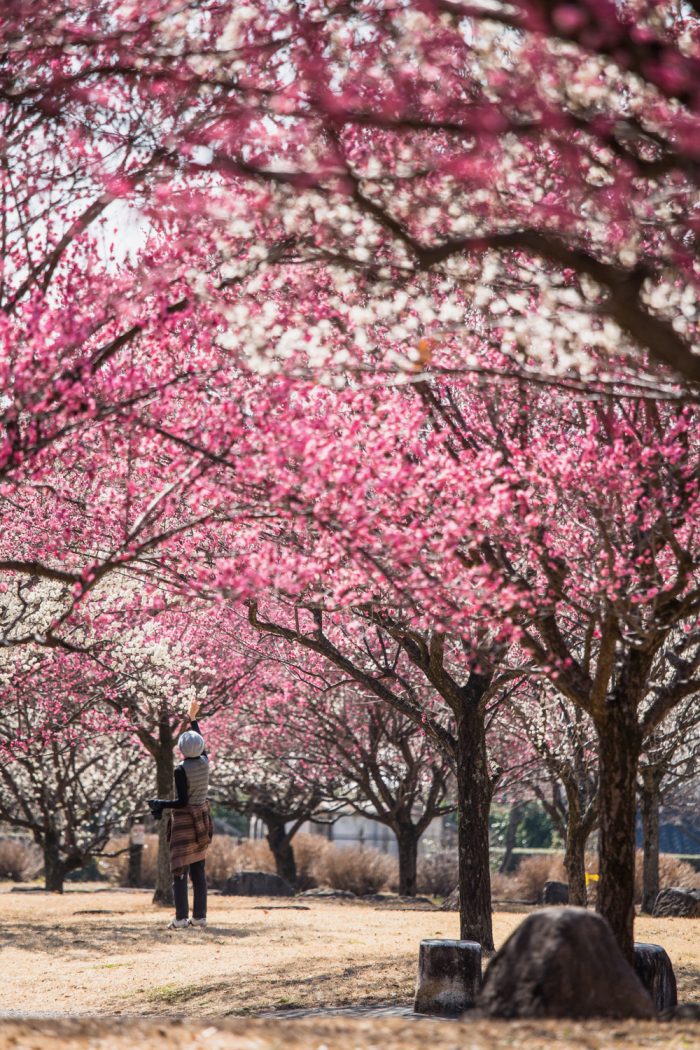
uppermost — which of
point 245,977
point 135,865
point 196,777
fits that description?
point 196,777

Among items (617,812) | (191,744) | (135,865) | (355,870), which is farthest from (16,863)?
(617,812)

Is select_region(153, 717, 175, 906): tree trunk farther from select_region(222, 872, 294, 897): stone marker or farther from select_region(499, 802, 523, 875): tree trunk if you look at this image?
select_region(499, 802, 523, 875): tree trunk

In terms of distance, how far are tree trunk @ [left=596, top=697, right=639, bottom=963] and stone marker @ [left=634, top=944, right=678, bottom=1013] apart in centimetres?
26

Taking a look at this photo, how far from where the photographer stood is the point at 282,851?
26422 mm

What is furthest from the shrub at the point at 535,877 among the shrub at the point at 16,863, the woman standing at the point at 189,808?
the woman standing at the point at 189,808

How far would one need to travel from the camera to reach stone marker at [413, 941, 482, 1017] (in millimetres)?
8344

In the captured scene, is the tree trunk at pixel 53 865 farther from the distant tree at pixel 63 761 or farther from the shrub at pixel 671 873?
the shrub at pixel 671 873

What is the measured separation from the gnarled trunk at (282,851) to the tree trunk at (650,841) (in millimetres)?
8771

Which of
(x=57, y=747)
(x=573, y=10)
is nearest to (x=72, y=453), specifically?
(x=573, y=10)

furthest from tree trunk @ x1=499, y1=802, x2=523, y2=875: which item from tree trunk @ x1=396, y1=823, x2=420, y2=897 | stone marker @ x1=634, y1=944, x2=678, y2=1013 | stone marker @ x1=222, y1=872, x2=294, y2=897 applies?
stone marker @ x1=634, y1=944, x2=678, y2=1013

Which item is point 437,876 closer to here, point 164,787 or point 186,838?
point 164,787

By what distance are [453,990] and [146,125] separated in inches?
242

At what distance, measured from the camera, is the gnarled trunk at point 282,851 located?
86.4 ft

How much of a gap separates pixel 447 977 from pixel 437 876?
18305 mm
